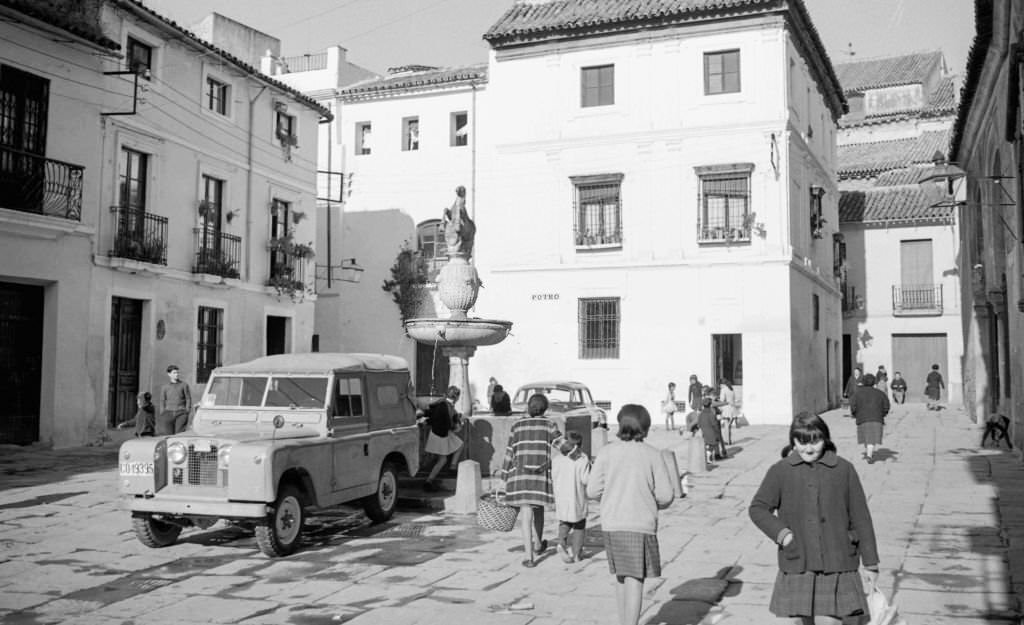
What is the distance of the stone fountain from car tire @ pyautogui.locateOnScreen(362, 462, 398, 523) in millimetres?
2966

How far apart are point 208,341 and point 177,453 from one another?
1404 cm

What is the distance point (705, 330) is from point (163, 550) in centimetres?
1791

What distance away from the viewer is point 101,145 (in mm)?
18703

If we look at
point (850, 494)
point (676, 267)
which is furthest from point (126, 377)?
point (850, 494)

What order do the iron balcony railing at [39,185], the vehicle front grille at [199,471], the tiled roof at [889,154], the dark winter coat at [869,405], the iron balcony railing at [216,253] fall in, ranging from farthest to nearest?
the tiled roof at [889,154] → the iron balcony railing at [216,253] → the iron balcony railing at [39,185] → the dark winter coat at [869,405] → the vehicle front grille at [199,471]

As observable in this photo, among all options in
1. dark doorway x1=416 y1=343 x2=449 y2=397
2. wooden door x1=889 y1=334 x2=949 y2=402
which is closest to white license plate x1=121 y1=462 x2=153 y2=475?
dark doorway x1=416 y1=343 x2=449 y2=397

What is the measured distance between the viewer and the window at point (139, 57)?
19.6 m

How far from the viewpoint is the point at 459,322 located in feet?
44.6

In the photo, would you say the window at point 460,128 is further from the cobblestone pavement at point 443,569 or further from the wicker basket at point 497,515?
the wicker basket at point 497,515

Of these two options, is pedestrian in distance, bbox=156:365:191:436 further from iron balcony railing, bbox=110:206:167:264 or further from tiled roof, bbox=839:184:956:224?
tiled roof, bbox=839:184:956:224

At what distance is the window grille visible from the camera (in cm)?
2459

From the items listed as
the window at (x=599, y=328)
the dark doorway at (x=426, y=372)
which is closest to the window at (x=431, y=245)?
the dark doorway at (x=426, y=372)

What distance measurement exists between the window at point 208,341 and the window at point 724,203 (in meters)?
12.7

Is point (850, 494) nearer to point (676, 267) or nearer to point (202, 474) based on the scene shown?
point (202, 474)
